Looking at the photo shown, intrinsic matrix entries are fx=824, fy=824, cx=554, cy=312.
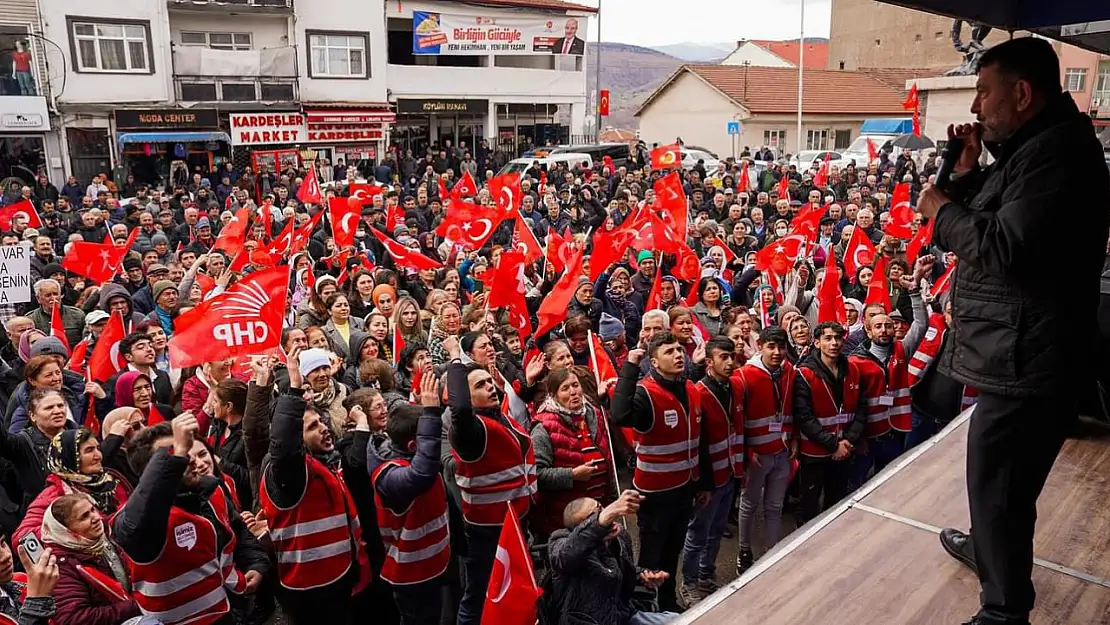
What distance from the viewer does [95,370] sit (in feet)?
20.5

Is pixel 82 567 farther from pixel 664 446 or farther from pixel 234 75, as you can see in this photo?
pixel 234 75

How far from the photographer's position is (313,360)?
4.76 metres

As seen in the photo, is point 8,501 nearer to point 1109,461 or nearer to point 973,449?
point 973,449

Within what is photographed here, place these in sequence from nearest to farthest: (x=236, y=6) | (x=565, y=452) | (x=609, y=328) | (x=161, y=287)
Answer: (x=565, y=452), (x=609, y=328), (x=161, y=287), (x=236, y=6)

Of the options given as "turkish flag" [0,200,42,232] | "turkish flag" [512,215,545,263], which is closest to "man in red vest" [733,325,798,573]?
"turkish flag" [512,215,545,263]

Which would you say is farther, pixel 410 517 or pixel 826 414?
pixel 826 414

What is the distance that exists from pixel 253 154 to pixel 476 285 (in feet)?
67.4

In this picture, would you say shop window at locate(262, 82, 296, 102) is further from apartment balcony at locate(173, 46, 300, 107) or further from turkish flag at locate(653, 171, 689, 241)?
turkish flag at locate(653, 171, 689, 241)

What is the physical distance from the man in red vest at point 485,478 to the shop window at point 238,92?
2537 centimetres

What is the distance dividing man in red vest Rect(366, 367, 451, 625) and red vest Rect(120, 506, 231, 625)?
806 millimetres

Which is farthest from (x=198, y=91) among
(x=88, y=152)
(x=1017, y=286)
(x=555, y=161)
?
(x=1017, y=286)

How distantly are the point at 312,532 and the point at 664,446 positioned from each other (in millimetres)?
2058

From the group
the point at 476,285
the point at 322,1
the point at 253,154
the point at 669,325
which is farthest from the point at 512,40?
the point at 669,325

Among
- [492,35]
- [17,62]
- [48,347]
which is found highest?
[492,35]
